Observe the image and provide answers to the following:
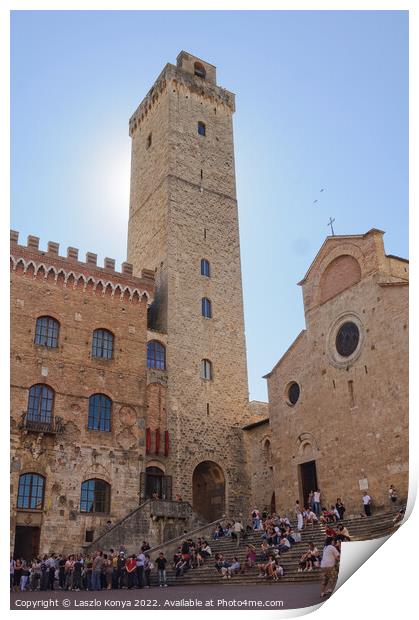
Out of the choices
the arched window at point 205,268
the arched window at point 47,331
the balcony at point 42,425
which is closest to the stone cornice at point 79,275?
the arched window at point 47,331

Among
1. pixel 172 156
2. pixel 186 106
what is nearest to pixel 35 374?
pixel 172 156

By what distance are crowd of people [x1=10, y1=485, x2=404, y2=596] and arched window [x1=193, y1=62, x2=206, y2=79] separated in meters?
26.2

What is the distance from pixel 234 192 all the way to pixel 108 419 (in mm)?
16254

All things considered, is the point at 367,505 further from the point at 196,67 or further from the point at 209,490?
the point at 196,67

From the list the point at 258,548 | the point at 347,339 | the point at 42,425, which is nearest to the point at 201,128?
the point at 347,339

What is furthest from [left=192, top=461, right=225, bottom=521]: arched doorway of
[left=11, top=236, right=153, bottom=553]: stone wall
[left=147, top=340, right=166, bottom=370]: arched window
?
[left=147, top=340, right=166, bottom=370]: arched window

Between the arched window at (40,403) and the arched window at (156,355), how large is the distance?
5.34 meters

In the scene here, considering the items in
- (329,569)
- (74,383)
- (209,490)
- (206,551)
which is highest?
(74,383)

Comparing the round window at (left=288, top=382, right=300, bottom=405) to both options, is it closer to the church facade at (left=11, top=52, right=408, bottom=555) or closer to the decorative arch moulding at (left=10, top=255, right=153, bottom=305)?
the church facade at (left=11, top=52, right=408, bottom=555)

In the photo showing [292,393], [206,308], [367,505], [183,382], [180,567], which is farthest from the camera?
[206,308]

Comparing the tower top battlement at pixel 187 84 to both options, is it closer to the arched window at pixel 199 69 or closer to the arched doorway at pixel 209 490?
the arched window at pixel 199 69

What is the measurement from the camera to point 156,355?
90.8 ft

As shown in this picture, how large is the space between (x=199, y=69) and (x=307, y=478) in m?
25.7

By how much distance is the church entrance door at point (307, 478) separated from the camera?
23344 mm
